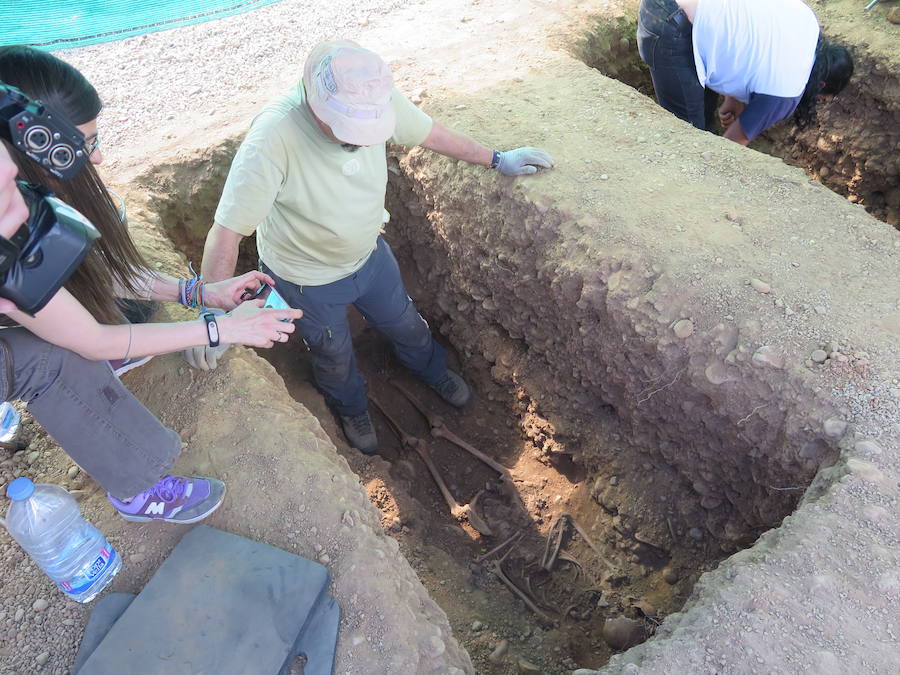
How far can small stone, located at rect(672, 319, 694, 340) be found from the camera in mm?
2678

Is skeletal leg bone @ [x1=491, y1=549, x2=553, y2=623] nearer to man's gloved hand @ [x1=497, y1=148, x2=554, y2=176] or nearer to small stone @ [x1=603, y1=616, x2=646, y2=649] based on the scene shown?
small stone @ [x1=603, y1=616, x2=646, y2=649]

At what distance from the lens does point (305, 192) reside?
2.53 m

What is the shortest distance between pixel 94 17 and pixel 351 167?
4047 millimetres

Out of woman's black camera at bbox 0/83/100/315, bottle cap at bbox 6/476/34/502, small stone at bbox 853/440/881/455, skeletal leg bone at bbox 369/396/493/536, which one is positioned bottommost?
skeletal leg bone at bbox 369/396/493/536

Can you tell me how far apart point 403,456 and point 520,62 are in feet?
9.45

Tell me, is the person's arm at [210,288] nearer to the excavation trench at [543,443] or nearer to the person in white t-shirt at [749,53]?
the excavation trench at [543,443]

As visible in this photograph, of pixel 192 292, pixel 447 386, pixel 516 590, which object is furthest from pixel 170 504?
pixel 447 386

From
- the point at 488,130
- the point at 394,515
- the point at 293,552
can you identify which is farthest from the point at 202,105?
the point at 293,552

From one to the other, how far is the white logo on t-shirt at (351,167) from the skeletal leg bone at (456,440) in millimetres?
1973

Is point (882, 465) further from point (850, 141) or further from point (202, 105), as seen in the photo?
point (202, 105)

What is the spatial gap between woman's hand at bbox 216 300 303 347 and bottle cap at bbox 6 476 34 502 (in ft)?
2.28

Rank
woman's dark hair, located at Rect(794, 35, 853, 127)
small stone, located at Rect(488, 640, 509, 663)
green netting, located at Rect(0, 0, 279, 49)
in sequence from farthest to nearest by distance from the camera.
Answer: green netting, located at Rect(0, 0, 279, 49) → woman's dark hair, located at Rect(794, 35, 853, 127) → small stone, located at Rect(488, 640, 509, 663)

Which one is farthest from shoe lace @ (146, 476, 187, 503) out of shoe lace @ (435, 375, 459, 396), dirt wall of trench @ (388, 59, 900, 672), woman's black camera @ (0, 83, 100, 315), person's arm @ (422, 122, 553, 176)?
shoe lace @ (435, 375, 459, 396)

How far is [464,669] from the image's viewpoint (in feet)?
7.01
